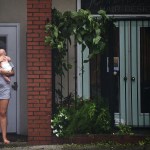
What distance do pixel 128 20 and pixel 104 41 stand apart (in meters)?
1.44

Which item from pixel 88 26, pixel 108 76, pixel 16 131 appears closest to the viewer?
pixel 88 26

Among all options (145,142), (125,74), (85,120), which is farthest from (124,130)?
(125,74)

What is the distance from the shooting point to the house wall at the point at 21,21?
29.6ft

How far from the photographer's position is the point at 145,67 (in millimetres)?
9375

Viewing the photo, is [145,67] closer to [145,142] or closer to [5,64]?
[145,142]

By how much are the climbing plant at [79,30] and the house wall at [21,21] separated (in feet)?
4.60

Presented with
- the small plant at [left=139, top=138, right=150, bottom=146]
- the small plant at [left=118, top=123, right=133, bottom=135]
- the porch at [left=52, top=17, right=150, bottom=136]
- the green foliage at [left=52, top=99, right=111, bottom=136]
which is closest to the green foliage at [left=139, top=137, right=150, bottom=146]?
the small plant at [left=139, top=138, right=150, bottom=146]

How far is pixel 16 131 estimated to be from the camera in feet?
29.2

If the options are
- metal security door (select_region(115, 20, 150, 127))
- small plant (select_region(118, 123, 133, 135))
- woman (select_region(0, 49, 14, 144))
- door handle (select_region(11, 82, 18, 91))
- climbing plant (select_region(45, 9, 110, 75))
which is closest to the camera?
climbing plant (select_region(45, 9, 110, 75))

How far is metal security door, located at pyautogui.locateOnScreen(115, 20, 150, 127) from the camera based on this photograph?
930 cm

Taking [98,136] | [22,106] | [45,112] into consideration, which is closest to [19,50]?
[22,106]

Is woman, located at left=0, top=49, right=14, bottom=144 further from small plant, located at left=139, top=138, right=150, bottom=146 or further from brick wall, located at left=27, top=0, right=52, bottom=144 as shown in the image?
small plant, located at left=139, top=138, right=150, bottom=146

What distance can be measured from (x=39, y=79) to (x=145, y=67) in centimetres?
279

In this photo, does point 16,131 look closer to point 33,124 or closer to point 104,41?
point 33,124
